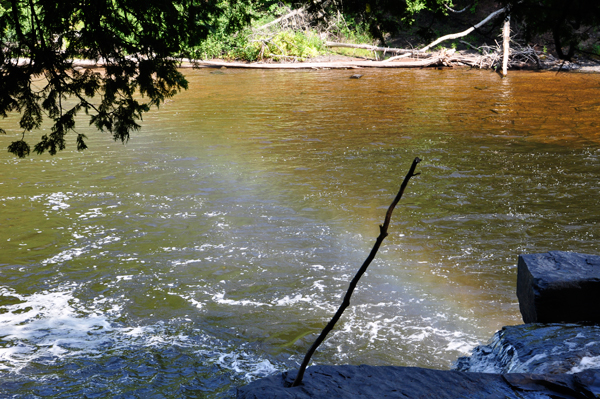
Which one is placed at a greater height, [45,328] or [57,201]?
[57,201]

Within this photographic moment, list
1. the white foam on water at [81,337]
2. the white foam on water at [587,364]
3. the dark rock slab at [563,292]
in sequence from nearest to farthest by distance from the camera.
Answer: the white foam on water at [587,364]
the dark rock slab at [563,292]
the white foam on water at [81,337]

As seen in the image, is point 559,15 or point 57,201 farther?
point 57,201

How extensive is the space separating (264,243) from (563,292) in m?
3.81

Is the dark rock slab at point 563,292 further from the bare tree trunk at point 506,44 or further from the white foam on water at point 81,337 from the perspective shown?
the bare tree trunk at point 506,44

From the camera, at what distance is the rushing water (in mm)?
4645

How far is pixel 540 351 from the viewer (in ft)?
11.1

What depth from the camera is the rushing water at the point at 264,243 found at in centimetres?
464

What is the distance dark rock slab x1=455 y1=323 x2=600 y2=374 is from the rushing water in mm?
690

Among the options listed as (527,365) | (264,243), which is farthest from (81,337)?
(527,365)

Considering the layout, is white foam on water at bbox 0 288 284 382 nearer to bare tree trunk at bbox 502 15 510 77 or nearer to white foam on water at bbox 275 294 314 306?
white foam on water at bbox 275 294 314 306

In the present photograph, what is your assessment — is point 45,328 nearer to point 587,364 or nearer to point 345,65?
point 587,364

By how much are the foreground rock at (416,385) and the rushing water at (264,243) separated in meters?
1.53

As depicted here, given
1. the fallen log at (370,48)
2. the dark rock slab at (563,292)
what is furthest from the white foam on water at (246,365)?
the fallen log at (370,48)

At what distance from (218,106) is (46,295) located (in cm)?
1219
